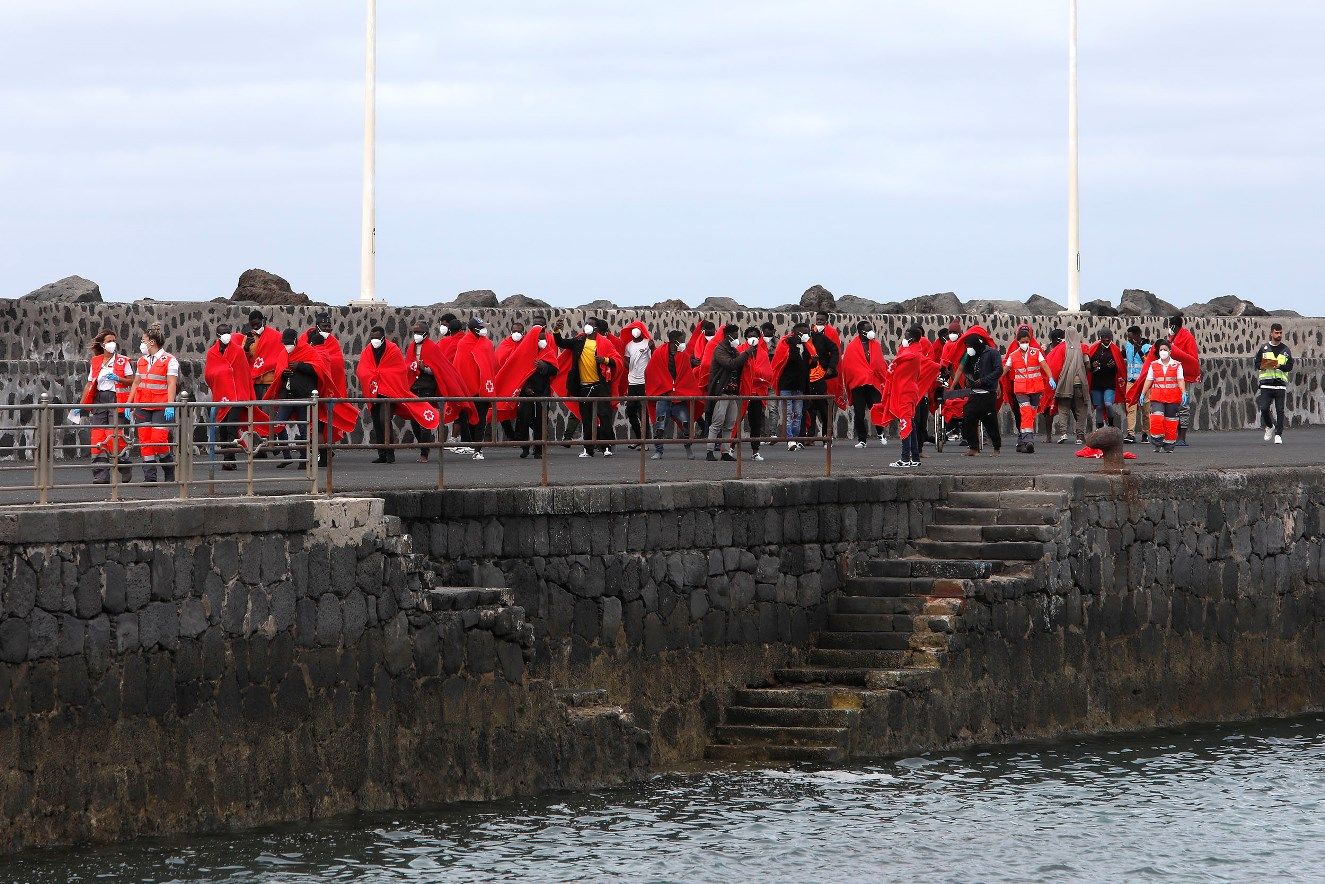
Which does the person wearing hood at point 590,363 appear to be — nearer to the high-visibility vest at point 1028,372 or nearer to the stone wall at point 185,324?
the stone wall at point 185,324

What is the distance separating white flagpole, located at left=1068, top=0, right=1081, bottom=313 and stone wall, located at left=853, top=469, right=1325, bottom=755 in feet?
40.3

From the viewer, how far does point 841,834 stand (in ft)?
52.1

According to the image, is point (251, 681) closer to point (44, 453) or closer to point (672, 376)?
point (44, 453)

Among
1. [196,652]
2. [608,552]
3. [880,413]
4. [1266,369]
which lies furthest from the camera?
[1266,369]

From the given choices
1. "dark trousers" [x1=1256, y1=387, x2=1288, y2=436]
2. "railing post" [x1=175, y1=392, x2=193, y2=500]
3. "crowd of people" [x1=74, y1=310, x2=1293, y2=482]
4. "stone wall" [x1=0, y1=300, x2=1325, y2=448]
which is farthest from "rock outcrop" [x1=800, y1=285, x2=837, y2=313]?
"railing post" [x1=175, y1=392, x2=193, y2=500]

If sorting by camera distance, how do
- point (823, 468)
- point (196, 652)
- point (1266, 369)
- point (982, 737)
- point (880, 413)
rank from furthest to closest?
point (1266, 369) → point (880, 413) → point (823, 468) → point (982, 737) → point (196, 652)

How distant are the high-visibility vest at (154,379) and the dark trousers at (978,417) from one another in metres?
8.87

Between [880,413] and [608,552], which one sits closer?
[608,552]

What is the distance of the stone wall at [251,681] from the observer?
45.2ft

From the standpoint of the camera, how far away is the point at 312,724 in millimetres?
15148

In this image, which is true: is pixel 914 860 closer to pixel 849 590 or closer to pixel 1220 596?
pixel 849 590

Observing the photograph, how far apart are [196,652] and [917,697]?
20.4 ft

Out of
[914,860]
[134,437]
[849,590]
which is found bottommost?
[914,860]

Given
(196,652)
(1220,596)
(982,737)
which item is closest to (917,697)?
(982,737)
